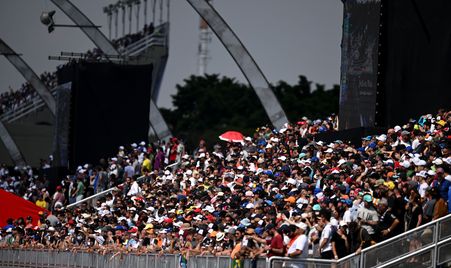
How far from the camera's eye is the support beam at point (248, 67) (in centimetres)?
4603

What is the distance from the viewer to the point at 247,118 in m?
116

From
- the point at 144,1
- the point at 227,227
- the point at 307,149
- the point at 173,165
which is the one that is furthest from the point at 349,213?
the point at 144,1

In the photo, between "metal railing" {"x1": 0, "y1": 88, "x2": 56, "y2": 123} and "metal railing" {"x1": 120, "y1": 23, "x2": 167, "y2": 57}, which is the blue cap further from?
"metal railing" {"x1": 120, "y1": 23, "x2": 167, "y2": 57}

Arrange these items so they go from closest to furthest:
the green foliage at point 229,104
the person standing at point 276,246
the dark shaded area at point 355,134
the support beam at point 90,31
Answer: the person standing at point 276,246
the dark shaded area at point 355,134
the support beam at point 90,31
the green foliage at point 229,104

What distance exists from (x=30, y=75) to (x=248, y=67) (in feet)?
70.9

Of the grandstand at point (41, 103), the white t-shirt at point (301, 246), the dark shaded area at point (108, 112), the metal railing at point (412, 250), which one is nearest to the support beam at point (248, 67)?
the dark shaded area at point (108, 112)

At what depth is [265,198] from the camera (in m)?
29.1

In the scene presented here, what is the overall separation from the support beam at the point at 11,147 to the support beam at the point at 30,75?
6.64 m

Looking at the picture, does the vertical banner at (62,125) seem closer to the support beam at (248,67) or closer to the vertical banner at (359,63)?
the support beam at (248,67)

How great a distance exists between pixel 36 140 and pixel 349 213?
6570cm

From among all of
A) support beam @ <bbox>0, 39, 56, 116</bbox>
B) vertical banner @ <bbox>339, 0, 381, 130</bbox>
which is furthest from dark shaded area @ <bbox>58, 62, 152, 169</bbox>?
vertical banner @ <bbox>339, 0, 381, 130</bbox>

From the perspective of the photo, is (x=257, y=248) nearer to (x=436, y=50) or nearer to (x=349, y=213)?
(x=349, y=213)

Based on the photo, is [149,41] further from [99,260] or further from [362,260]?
[362,260]

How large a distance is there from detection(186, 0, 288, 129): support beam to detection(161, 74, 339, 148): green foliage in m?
A: 61.5
